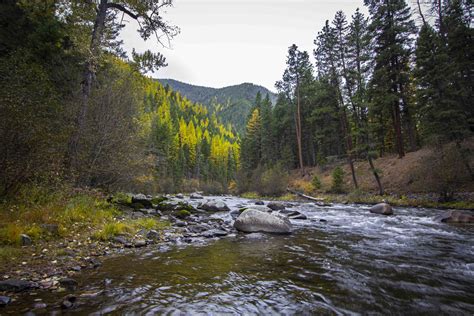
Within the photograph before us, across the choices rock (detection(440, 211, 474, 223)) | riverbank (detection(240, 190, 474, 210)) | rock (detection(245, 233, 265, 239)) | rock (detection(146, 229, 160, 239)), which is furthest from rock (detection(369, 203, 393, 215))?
rock (detection(146, 229, 160, 239))

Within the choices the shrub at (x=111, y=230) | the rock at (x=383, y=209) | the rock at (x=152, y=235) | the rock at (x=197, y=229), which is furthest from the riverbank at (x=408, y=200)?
the shrub at (x=111, y=230)

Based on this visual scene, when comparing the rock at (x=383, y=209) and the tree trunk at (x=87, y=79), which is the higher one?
the tree trunk at (x=87, y=79)

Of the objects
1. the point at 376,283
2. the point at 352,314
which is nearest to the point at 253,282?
the point at 352,314

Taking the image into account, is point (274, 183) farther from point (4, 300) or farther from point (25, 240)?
point (4, 300)

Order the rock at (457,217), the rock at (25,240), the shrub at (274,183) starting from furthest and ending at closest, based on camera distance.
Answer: the shrub at (274,183) < the rock at (457,217) < the rock at (25,240)

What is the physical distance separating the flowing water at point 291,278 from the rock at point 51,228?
5.91 ft

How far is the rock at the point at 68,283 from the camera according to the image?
3736 mm

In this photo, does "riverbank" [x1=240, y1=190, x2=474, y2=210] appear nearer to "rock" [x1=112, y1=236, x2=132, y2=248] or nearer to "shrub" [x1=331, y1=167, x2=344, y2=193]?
"shrub" [x1=331, y1=167, x2=344, y2=193]

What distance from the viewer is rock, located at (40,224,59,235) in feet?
18.9

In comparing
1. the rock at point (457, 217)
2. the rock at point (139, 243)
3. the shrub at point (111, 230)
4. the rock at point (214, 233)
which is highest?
the shrub at point (111, 230)

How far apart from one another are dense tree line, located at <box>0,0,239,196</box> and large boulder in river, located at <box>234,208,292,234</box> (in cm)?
602

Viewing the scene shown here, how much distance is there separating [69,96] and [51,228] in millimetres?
7209

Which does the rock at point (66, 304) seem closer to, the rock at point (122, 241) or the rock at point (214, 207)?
the rock at point (122, 241)

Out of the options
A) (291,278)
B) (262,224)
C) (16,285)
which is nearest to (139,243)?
(16,285)
